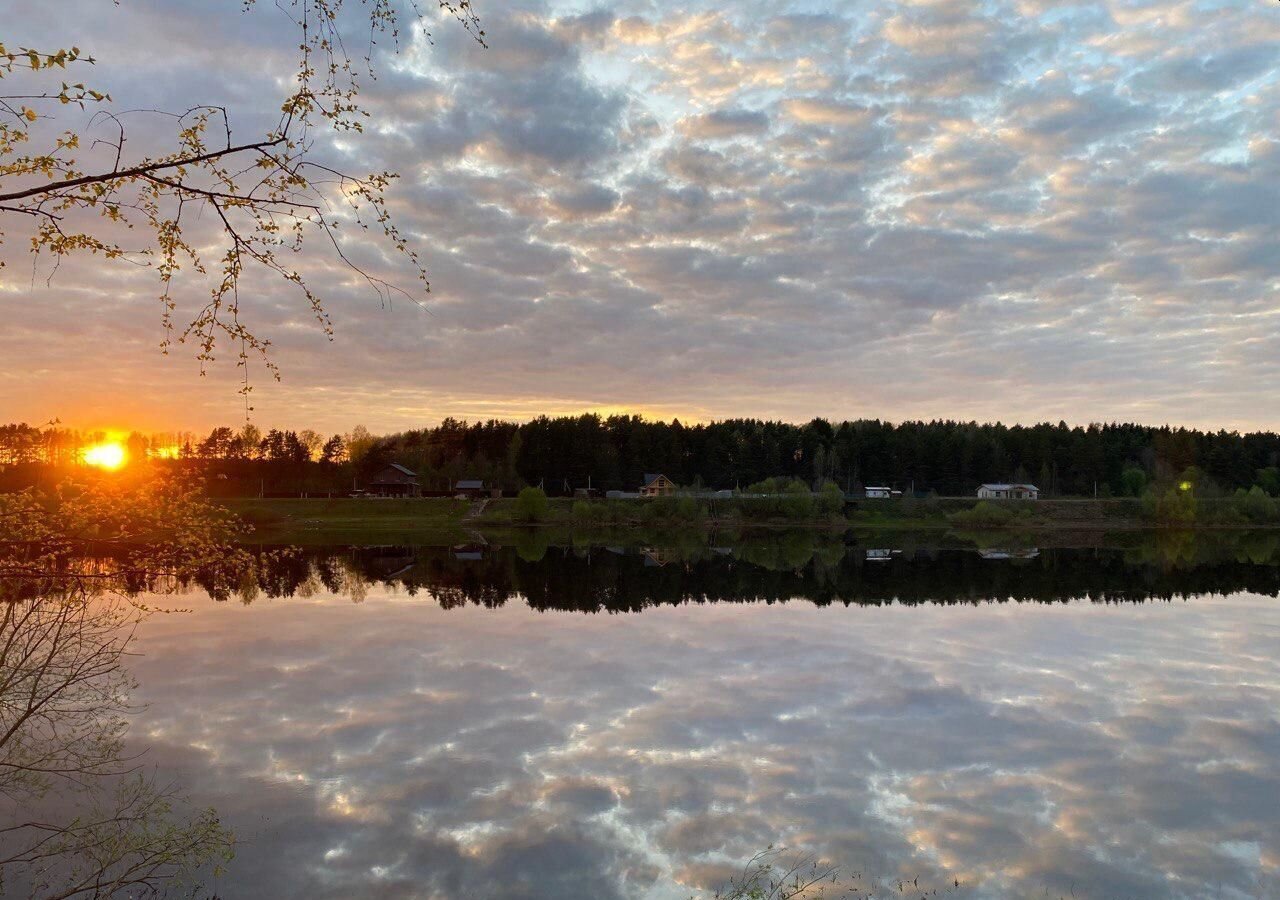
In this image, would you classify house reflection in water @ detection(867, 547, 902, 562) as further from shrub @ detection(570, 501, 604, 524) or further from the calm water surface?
shrub @ detection(570, 501, 604, 524)

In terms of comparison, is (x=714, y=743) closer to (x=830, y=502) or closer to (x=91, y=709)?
(x=91, y=709)

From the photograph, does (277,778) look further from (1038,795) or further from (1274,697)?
(1274,697)

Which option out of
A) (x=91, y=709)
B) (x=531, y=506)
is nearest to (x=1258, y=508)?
(x=531, y=506)

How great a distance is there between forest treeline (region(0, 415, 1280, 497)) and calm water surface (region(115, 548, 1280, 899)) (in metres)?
79.3

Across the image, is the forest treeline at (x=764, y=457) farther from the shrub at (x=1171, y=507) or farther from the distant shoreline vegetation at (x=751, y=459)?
the shrub at (x=1171, y=507)

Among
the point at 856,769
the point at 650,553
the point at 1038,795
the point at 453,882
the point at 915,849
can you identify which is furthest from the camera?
the point at 650,553

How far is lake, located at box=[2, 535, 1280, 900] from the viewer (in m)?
11.2

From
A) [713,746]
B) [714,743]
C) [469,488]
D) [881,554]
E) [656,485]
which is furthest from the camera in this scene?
[656,485]

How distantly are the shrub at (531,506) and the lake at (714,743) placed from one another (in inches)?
2035

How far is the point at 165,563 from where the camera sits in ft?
23.1

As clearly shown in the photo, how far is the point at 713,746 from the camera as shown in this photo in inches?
627

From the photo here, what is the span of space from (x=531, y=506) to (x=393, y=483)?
30397 mm

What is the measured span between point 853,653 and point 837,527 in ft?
220

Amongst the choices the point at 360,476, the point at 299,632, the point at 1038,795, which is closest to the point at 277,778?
the point at 1038,795
